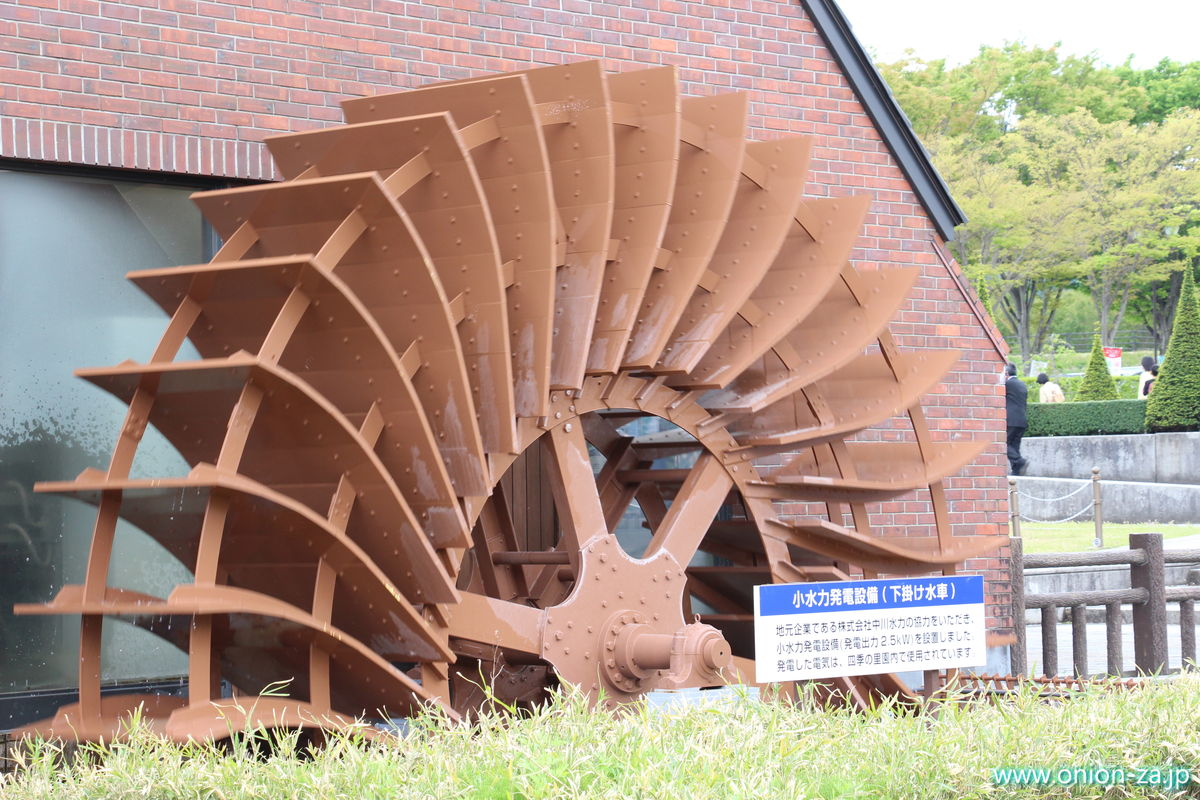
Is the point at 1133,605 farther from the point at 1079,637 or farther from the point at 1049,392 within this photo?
the point at 1049,392

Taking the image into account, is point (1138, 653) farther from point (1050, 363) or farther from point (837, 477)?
point (1050, 363)

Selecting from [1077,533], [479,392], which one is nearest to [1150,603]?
[479,392]

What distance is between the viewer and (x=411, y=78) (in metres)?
7.45

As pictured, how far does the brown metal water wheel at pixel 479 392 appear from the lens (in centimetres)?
529

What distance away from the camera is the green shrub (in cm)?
2519

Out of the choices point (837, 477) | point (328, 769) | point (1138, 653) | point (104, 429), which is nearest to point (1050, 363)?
point (1138, 653)

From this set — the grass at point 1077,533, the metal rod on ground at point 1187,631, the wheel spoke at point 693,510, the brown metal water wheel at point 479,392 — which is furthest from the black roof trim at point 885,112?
the grass at point 1077,533

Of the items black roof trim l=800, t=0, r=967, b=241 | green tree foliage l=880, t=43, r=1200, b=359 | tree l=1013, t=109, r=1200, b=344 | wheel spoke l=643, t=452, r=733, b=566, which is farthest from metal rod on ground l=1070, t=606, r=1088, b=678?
tree l=1013, t=109, r=1200, b=344

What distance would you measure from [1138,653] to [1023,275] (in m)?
22.3

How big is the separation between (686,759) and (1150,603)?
7.50 m

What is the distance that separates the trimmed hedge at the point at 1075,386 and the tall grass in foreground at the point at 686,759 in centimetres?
2547

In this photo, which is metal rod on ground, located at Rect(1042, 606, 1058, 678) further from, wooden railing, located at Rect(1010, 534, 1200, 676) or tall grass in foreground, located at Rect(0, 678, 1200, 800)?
tall grass in foreground, located at Rect(0, 678, 1200, 800)

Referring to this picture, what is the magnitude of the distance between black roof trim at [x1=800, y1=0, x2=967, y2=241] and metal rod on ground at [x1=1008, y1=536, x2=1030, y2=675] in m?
2.04

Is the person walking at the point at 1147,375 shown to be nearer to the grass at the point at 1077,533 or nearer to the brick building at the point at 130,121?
the grass at the point at 1077,533
